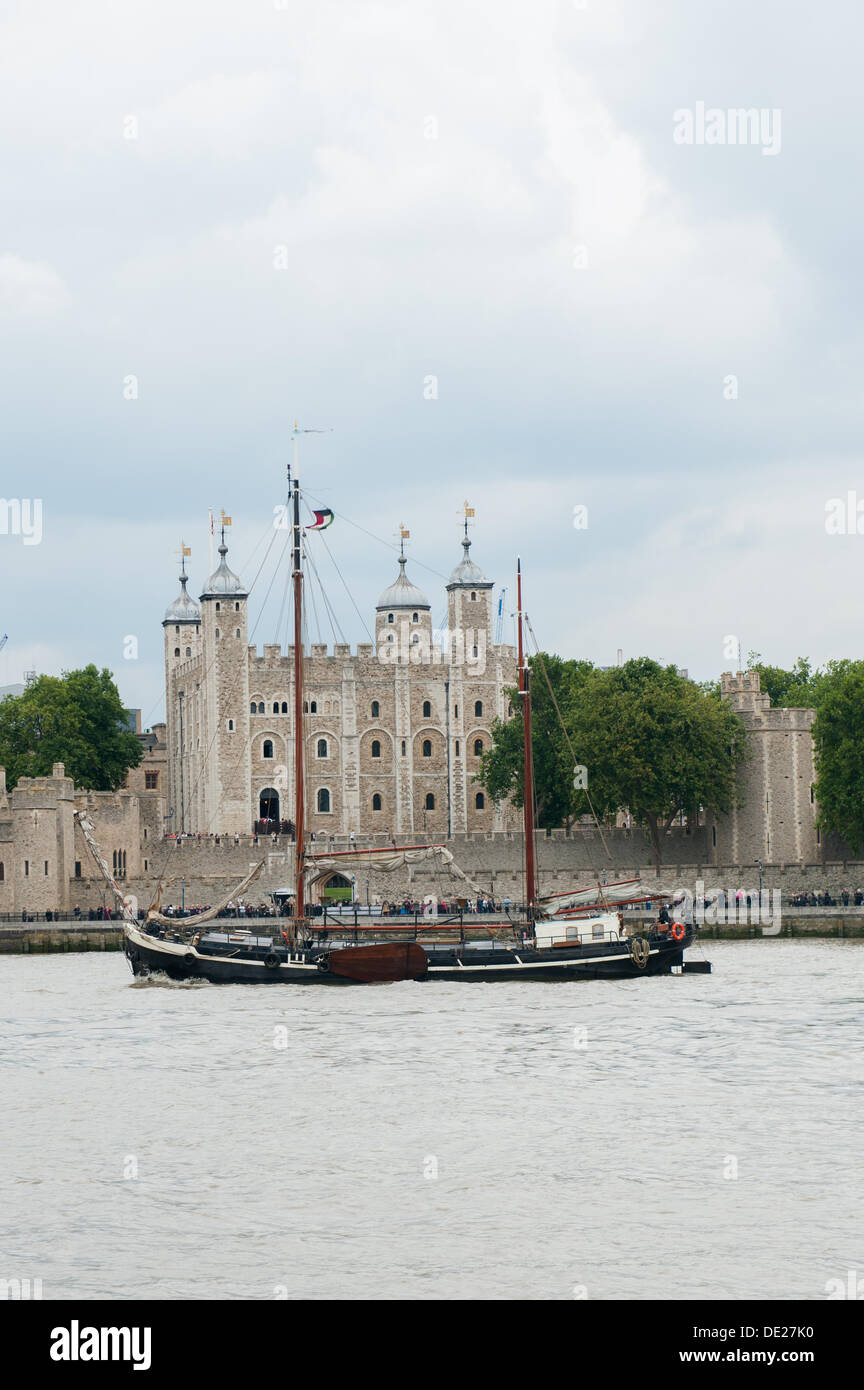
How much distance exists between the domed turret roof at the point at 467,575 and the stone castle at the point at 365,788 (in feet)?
0.31

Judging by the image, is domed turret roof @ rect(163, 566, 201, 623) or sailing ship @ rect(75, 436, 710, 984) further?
domed turret roof @ rect(163, 566, 201, 623)

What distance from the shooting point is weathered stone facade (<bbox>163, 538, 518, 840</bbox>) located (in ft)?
296

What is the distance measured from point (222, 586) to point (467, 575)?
495 inches

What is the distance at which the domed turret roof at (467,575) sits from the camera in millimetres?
96938

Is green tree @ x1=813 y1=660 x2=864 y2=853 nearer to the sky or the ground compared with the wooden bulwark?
nearer to the sky

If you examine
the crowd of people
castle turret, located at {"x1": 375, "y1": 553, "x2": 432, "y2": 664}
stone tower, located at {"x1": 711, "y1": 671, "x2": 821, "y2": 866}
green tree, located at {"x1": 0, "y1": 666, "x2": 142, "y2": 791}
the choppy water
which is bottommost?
the choppy water

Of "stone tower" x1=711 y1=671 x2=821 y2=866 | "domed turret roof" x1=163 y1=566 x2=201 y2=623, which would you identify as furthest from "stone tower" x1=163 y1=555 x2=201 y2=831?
"stone tower" x1=711 y1=671 x2=821 y2=866

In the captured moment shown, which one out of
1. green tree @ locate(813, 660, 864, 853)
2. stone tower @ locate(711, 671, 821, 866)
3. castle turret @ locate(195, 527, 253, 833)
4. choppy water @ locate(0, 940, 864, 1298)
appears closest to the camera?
choppy water @ locate(0, 940, 864, 1298)

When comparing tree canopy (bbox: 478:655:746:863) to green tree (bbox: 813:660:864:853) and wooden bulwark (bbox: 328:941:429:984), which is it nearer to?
green tree (bbox: 813:660:864:853)

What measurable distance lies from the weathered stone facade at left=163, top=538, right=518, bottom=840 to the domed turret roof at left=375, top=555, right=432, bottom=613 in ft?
8.52

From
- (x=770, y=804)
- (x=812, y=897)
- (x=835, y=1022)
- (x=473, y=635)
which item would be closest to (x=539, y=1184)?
(x=835, y=1022)

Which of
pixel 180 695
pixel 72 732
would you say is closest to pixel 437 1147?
pixel 72 732

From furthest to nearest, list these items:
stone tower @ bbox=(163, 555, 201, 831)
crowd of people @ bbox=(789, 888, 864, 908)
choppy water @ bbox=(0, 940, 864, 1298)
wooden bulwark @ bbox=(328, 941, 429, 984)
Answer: stone tower @ bbox=(163, 555, 201, 831)
crowd of people @ bbox=(789, 888, 864, 908)
wooden bulwark @ bbox=(328, 941, 429, 984)
choppy water @ bbox=(0, 940, 864, 1298)

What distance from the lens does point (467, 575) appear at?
319ft
